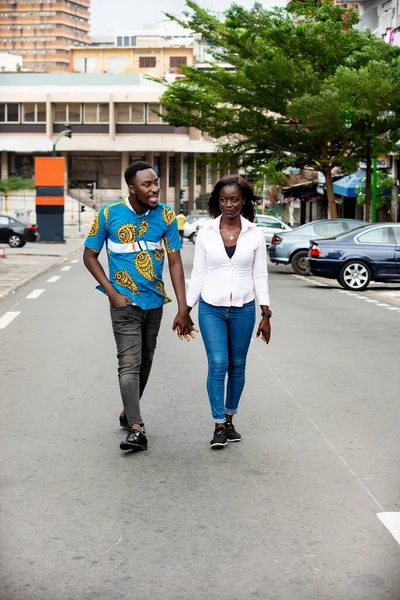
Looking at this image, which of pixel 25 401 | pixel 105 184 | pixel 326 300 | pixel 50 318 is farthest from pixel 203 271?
pixel 105 184

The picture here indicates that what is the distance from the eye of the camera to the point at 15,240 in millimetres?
43094

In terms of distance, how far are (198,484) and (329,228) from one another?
73.8 feet

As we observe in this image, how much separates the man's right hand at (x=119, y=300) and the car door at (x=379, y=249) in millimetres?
16887

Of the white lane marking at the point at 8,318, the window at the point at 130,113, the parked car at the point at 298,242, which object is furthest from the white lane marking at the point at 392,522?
the window at the point at 130,113

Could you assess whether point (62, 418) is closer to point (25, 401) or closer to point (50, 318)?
point (25, 401)

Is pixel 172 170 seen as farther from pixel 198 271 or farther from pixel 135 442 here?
pixel 135 442

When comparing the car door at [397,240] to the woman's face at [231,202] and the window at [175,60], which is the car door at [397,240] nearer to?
the woman's face at [231,202]

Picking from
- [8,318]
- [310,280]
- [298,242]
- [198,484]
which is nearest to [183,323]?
[198,484]

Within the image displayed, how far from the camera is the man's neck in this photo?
269 inches

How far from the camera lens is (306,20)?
3300 centimetres

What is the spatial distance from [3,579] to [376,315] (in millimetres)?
13226

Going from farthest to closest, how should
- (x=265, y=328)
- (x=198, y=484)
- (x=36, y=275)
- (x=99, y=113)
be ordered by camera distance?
(x=99, y=113), (x=36, y=275), (x=265, y=328), (x=198, y=484)

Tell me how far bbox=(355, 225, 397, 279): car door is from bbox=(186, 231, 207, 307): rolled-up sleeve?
1664cm

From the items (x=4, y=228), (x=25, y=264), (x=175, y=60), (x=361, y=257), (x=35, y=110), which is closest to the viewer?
(x=361, y=257)
